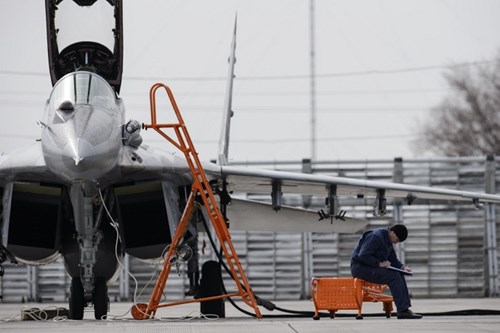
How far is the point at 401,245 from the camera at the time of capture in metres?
22.5

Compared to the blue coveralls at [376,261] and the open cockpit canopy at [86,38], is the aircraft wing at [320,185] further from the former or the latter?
the blue coveralls at [376,261]

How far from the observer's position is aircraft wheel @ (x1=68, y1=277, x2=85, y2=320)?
12.7 m

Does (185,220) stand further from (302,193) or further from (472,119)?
(472,119)

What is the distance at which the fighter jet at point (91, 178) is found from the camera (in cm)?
1130

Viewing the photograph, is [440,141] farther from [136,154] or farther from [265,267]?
[136,154]

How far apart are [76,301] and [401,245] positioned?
10877 mm

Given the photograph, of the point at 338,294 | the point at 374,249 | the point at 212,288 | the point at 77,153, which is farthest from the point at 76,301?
the point at 374,249

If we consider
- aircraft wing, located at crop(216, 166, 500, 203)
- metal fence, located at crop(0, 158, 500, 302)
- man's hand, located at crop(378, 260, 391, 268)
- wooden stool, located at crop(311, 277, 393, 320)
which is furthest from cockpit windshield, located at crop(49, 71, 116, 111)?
metal fence, located at crop(0, 158, 500, 302)

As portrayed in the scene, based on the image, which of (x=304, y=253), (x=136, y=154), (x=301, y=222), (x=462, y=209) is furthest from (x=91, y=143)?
(x=462, y=209)

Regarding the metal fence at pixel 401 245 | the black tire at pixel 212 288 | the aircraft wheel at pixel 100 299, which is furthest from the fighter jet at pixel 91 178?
the metal fence at pixel 401 245

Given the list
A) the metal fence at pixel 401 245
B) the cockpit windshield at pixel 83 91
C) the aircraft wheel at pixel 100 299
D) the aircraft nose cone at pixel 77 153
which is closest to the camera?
the aircraft nose cone at pixel 77 153

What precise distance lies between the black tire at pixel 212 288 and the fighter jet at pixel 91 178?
192 mm

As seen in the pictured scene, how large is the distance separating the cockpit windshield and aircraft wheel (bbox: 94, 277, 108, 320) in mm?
2152

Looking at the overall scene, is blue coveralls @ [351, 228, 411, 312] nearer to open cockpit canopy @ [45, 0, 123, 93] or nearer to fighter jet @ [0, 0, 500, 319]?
fighter jet @ [0, 0, 500, 319]
